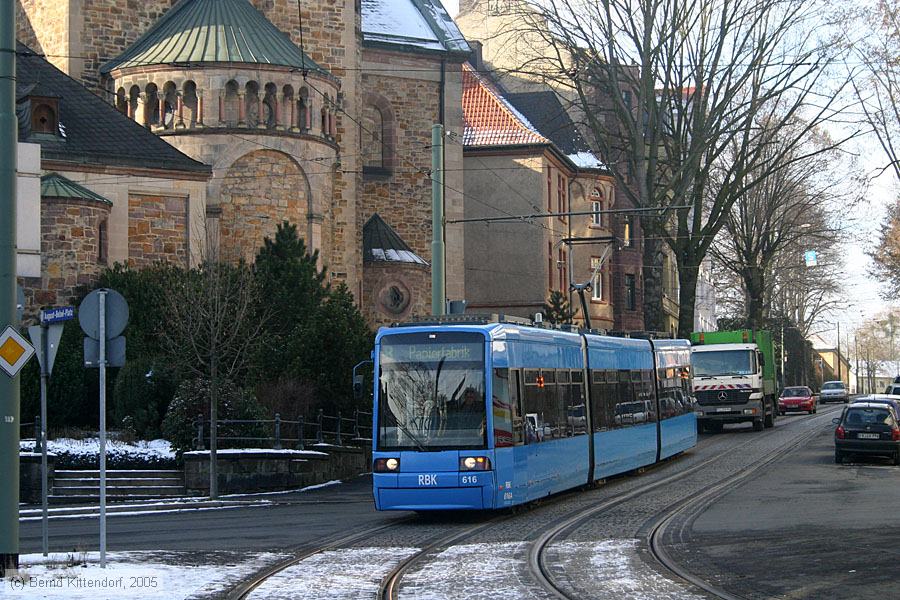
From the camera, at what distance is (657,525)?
17.2 metres

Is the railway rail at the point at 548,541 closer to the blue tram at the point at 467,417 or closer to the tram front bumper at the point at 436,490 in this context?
the tram front bumper at the point at 436,490

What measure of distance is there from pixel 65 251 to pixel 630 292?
4047cm

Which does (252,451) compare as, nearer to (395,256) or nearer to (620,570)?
(620,570)

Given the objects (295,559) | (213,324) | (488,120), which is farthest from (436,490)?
(488,120)

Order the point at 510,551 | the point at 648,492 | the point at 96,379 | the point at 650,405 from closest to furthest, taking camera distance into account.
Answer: the point at 510,551 → the point at 648,492 → the point at 650,405 → the point at 96,379

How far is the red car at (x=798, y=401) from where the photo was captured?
65.2 metres

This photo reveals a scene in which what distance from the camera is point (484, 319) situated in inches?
749

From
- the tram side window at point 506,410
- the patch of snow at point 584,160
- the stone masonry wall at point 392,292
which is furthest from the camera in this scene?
the patch of snow at point 584,160

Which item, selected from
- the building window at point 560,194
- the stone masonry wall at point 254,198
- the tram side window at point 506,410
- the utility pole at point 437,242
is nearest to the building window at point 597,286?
the building window at point 560,194

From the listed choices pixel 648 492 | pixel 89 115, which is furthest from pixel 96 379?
pixel 648 492

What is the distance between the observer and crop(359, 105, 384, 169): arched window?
51625 millimetres

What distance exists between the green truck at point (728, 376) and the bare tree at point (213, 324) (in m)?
16.6

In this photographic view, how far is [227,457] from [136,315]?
7.52m

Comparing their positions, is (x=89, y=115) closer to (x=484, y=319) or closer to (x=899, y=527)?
(x=484, y=319)
